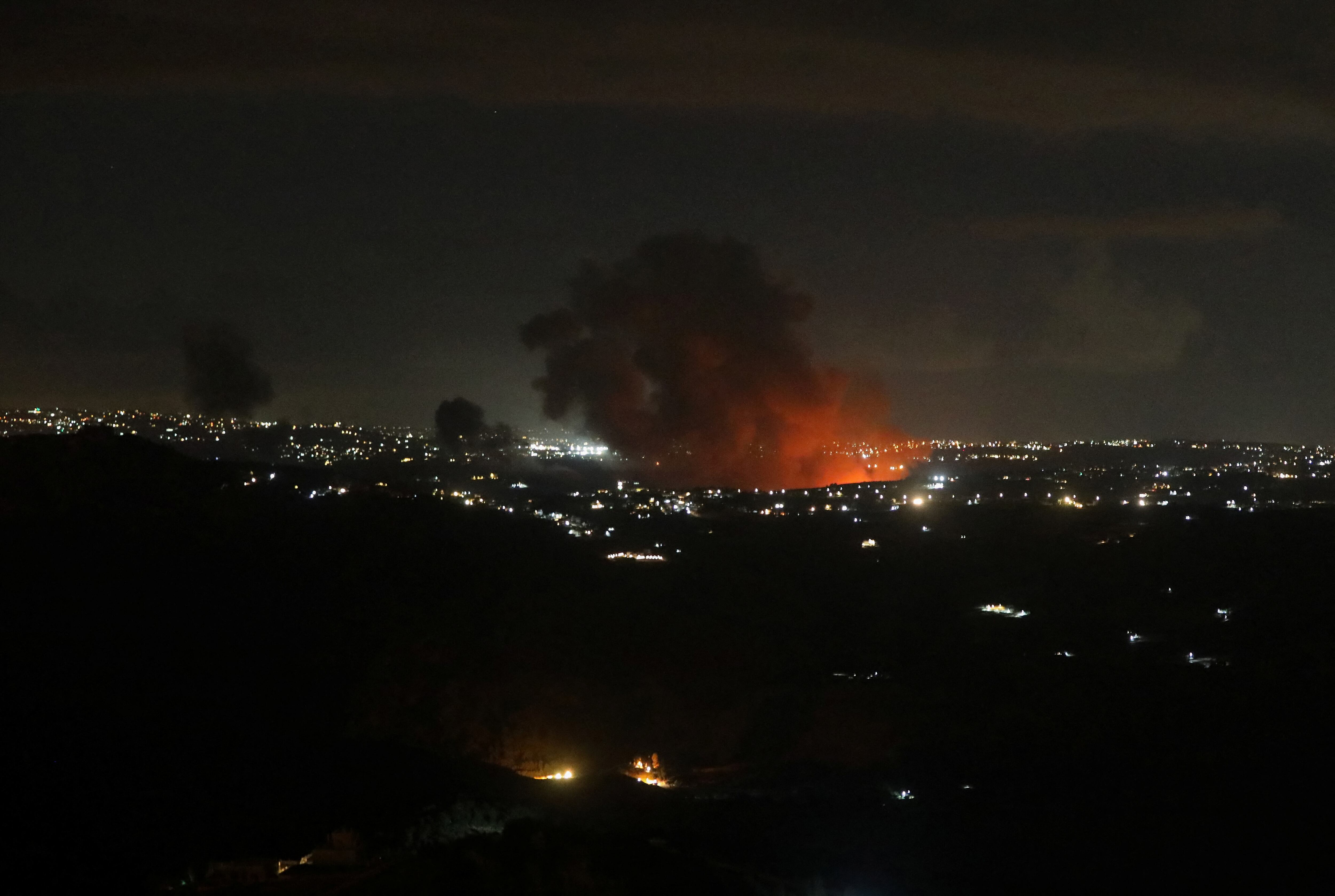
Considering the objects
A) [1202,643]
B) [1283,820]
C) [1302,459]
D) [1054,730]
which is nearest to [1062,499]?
[1202,643]

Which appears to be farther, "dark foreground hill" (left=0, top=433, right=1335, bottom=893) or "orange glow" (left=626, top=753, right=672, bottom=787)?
"orange glow" (left=626, top=753, right=672, bottom=787)

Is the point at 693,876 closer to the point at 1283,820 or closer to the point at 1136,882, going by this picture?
the point at 1136,882

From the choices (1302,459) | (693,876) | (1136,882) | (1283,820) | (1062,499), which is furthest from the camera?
(1302,459)

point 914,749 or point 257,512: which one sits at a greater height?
point 257,512

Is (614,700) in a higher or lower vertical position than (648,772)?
higher

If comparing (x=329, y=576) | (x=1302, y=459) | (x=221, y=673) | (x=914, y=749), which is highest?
(x=1302, y=459)

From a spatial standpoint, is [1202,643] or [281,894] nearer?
[281,894]

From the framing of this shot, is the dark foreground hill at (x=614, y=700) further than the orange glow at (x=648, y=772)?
No

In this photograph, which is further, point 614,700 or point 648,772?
point 614,700
